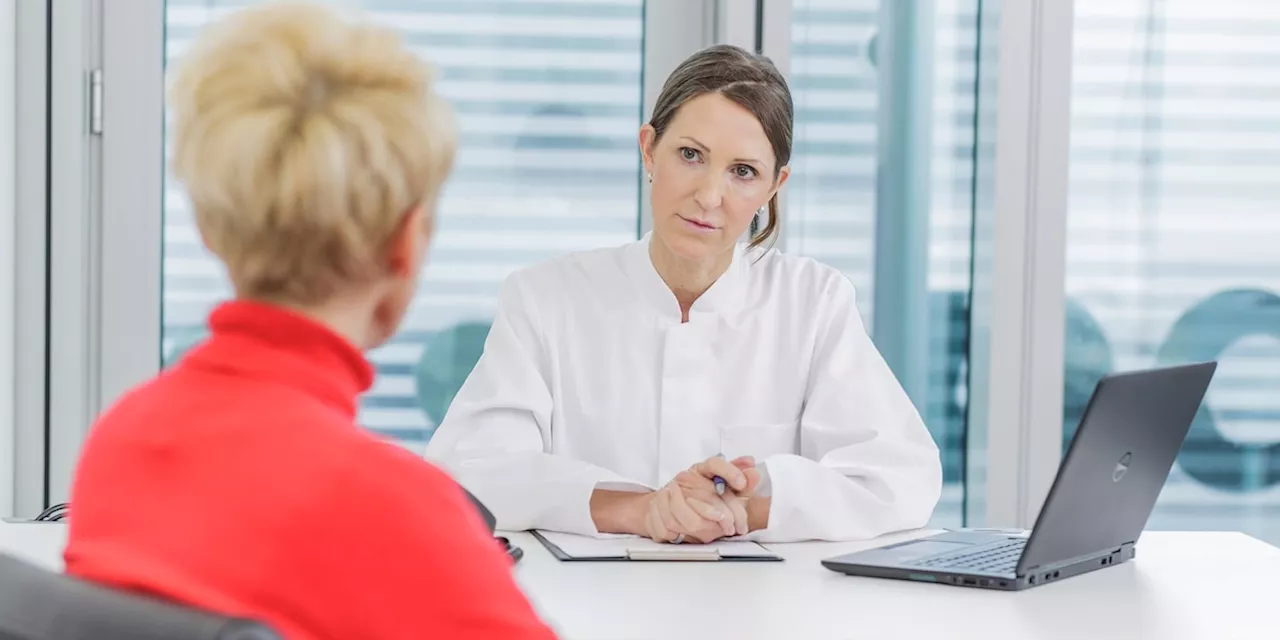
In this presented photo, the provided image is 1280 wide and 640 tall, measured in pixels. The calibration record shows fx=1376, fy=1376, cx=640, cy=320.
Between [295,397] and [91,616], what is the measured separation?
168mm

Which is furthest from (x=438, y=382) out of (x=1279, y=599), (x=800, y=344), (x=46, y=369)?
(x=1279, y=599)

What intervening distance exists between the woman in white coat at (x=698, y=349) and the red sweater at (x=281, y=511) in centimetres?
105

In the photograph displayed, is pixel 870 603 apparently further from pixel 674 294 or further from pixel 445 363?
pixel 445 363

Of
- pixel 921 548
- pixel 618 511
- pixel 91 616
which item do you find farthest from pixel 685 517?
pixel 91 616

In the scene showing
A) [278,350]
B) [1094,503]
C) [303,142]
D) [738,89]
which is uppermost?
[738,89]

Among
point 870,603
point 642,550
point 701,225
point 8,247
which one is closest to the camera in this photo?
point 870,603

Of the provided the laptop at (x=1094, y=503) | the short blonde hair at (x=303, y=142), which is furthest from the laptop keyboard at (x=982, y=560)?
the short blonde hair at (x=303, y=142)

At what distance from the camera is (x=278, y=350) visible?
2.72 feet

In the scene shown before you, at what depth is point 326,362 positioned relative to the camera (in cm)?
84

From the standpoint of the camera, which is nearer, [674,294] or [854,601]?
[854,601]

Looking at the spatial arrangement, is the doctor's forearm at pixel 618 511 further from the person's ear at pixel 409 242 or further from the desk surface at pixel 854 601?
the person's ear at pixel 409 242

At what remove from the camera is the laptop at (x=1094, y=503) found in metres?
1.44

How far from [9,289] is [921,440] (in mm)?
1843

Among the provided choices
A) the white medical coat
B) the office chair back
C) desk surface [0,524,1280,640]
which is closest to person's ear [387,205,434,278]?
the office chair back
